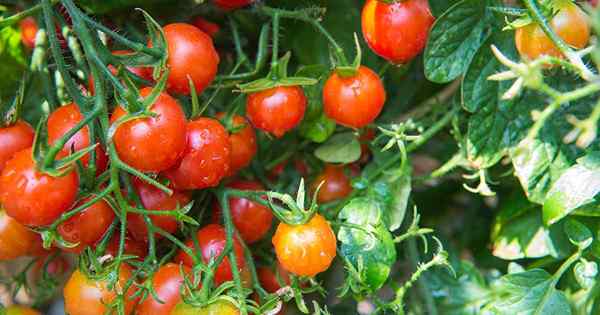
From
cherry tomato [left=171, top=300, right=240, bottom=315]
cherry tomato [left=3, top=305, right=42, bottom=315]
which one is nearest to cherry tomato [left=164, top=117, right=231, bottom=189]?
cherry tomato [left=171, top=300, right=240, bottom=315]

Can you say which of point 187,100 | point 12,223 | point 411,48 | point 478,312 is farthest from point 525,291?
point 12,223

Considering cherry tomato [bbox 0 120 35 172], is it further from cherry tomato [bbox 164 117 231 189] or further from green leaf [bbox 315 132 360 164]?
green leaf [bbox 315 132 360 164]

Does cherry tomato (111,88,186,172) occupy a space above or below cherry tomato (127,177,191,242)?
above

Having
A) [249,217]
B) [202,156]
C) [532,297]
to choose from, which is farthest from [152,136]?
[532,297]

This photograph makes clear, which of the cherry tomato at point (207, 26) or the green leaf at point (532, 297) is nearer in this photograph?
the green leaf at point (532, 297)

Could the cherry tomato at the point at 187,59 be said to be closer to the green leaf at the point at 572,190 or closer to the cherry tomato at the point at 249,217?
the cherry tomato at the point at 249,217

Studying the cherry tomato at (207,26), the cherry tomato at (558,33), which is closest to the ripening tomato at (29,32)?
the cherry tomato at (207,26)

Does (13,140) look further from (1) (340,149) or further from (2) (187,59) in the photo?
(1) (340,149)
